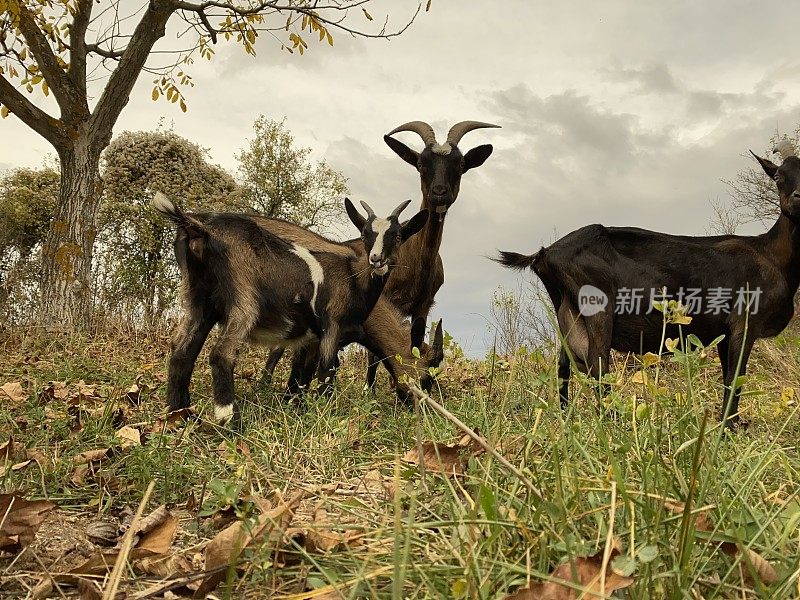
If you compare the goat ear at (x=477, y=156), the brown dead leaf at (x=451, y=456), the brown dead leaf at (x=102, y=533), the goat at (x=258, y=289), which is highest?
the goat ear at (x=477, y=156)

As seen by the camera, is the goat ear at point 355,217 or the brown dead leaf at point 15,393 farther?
the goat ear at point 355,217

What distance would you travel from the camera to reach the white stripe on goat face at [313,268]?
544 centimetres

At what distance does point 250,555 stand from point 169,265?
13.3m

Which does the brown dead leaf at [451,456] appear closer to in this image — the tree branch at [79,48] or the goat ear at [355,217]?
the goat ear at [355,217]

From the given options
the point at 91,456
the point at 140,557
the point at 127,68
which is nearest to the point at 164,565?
the point at 140,557

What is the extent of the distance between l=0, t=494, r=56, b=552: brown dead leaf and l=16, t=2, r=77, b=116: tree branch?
9.05m

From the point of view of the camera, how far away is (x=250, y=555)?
183 cm

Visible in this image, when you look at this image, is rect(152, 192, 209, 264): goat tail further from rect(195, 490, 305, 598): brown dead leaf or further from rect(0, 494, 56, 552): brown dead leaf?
rect(195, 490, 305, 598): brown dead leaf

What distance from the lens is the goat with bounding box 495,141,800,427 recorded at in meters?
5.51

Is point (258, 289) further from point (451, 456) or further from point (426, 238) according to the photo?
point (451, 456)

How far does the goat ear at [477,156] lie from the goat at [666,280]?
5.09ft

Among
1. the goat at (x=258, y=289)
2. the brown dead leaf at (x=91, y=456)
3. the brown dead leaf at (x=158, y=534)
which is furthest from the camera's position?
the goat at (x=258, y=289)

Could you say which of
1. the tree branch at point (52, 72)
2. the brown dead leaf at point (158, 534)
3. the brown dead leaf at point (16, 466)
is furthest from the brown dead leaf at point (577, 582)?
the tree branch at point (52, 72)

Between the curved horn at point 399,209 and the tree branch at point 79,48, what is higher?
the tree branch at point 79,48
